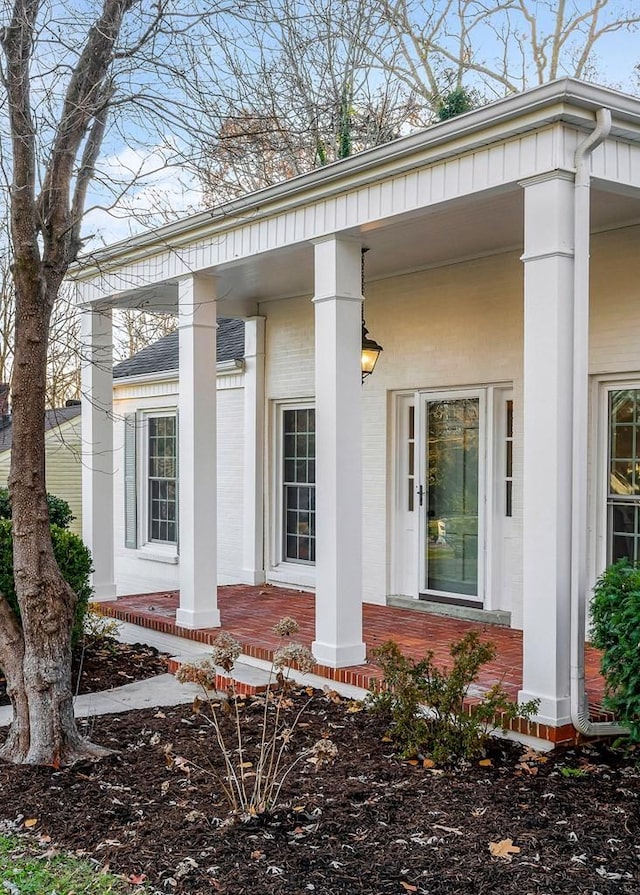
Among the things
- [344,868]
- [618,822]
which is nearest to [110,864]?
[344,868]

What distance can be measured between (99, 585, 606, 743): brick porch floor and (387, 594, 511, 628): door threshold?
0.08m

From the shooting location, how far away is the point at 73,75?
521 cm

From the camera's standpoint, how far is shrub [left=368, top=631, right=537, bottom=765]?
4727 millimetres

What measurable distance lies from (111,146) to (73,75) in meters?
1.22

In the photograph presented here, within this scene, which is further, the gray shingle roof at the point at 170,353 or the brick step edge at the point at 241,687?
the gray shingle roof at the point at 170,353

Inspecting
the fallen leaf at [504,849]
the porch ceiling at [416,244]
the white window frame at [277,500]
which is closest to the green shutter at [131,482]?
the white window frame at [277,500]

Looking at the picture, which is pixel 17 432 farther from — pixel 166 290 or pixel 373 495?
pixel 373 495

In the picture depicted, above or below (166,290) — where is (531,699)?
below

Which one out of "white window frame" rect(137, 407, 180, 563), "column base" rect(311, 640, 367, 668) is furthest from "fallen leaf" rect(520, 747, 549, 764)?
"white window frame" rect(137, 407, 180, 563)

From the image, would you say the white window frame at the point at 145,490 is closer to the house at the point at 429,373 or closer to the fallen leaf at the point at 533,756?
the house at the point at 429,373

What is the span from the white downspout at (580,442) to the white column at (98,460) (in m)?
5.43

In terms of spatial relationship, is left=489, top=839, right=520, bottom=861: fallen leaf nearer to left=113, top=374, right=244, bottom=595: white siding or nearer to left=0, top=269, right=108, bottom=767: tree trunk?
left=0, top=269, right=108, bottom=767: tree trunk

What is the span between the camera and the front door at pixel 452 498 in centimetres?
795

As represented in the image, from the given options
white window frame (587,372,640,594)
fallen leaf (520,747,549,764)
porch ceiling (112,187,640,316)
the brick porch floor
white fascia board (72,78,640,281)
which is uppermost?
white fascia board (72,78,640,281)
